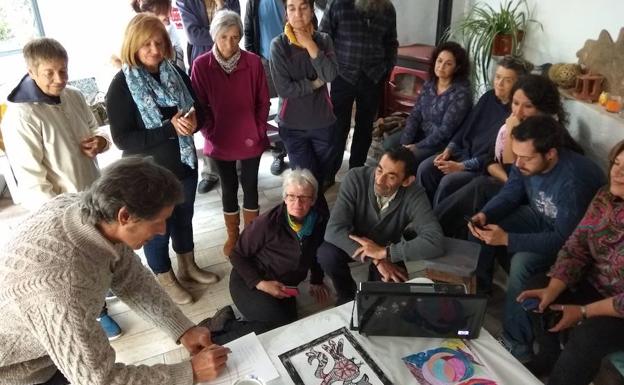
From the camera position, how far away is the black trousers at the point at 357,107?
3172 mm

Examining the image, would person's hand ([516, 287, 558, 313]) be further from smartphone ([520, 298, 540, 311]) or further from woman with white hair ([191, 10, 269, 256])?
woman with white hair ([191, 10, 269, 256])

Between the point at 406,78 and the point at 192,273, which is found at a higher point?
the point at 406,78

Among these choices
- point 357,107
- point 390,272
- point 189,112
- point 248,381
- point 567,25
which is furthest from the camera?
point 357,107

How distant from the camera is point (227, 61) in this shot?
7.61 ft

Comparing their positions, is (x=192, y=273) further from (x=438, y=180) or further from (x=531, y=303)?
(x=531, y=303)

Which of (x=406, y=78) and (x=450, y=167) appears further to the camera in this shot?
(x=406, y=78)

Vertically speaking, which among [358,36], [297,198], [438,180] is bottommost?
[438,180]

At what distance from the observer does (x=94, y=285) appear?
1074mm

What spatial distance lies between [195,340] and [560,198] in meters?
1.53

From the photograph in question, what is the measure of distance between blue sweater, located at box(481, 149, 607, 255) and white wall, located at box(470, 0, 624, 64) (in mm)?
1119

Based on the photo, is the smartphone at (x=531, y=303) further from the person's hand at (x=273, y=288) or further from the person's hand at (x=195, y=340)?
the person's hand at (x=195, y=340)

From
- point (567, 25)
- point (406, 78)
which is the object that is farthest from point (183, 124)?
point (406, 78)

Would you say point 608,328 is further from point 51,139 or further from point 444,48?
point 51,139

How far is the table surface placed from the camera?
3.90 feet
